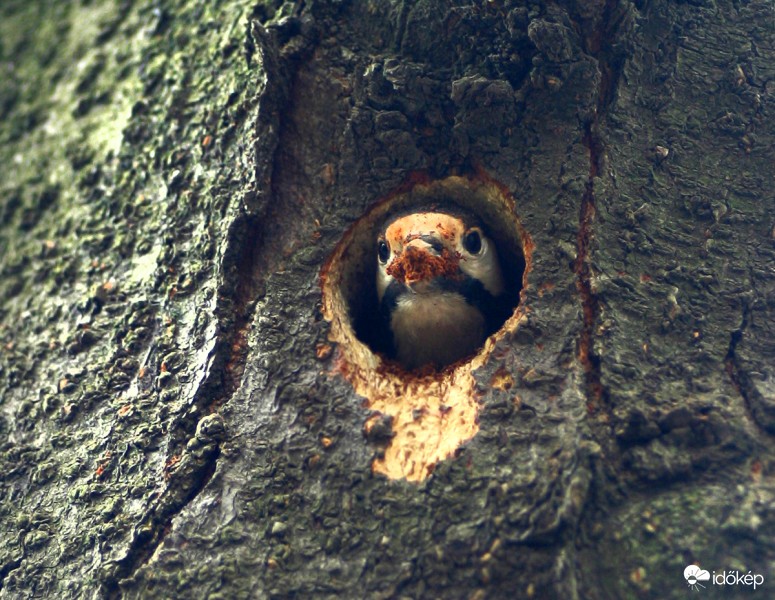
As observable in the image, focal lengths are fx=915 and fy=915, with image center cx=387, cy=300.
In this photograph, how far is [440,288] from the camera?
3869 mm

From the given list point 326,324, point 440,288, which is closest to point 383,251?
point 440,288

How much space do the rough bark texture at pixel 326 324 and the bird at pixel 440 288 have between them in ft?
1.23

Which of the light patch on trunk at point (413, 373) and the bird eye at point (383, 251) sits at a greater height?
the light patch on trunk at point (413, 373)

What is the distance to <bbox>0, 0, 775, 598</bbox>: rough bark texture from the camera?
8.16 ft

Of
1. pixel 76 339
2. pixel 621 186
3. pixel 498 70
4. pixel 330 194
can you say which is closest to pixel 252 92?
pixel 330 194

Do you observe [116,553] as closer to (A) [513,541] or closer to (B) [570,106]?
(A) [513,541]

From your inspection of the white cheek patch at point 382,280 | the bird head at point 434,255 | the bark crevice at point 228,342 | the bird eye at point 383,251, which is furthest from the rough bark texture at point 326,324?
the white cheek patch at point 382,280

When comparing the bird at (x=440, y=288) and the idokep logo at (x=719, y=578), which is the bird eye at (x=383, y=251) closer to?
the bird at (x=440, y=288)

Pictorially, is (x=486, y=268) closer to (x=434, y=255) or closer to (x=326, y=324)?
(x=434, y=255)

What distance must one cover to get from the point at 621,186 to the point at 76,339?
196 centimetres

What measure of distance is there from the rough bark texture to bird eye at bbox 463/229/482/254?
496mm

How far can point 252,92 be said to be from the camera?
10.6ft

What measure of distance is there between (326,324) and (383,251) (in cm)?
82

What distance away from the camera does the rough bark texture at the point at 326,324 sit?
8.16 feet
